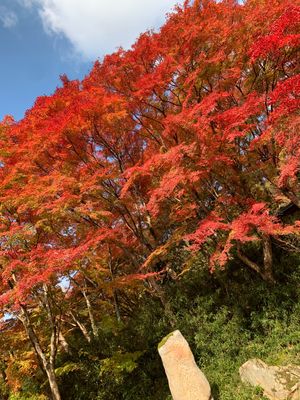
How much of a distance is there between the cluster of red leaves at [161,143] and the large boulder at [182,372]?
8.10 ft

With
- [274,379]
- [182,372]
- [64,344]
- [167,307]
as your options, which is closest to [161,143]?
[167,307]

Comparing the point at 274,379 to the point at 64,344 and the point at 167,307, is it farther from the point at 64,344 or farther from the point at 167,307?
the point at 64,344

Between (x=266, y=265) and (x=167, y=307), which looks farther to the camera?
(x=167, y=307)

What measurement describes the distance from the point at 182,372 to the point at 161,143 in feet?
27.0

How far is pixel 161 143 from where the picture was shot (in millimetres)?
13500

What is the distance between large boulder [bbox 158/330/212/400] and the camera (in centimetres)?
898

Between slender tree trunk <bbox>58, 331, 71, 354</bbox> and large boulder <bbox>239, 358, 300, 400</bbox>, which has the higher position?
slender tree trunk <bbox>58, 331, 71, 354</bbox>

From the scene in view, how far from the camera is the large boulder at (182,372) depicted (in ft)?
29.5

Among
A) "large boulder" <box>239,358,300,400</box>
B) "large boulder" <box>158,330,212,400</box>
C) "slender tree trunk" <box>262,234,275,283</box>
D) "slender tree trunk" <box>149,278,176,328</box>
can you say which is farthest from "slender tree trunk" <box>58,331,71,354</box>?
"slender tree trunk" <box>262,234,275,283</box>

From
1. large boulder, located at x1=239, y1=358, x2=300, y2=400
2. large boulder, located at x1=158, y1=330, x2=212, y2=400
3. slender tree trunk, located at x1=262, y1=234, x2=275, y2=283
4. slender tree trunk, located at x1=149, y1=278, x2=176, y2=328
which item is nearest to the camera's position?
large boulder, located at x1=239, y1=358, x2=300, y2=400

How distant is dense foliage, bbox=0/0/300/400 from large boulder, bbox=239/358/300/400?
1.63 feet

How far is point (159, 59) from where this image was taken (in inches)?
487

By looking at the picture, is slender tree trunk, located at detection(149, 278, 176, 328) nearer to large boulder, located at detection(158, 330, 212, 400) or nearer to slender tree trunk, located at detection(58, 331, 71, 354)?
large boulder, located at detection(158, 330, 212, 400)

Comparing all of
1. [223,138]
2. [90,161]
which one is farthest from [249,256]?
[90,161]
